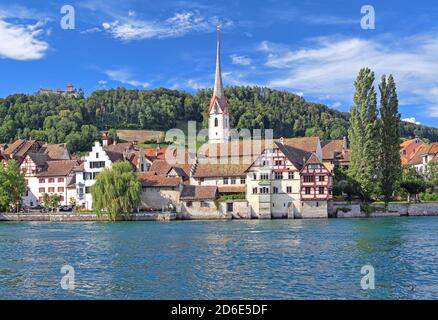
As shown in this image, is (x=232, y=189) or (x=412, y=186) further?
(x=412, y=186)

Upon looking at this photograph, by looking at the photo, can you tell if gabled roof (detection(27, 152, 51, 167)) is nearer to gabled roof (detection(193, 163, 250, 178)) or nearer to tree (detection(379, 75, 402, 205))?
gabled roof (detection(193, 163, 250, 178))

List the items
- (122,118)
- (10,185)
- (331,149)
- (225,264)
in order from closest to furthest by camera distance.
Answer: (225,264)
(10,185)
(331,149)
(122,118)

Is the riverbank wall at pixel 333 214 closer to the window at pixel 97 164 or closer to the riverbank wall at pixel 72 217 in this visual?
the riverbank wall at pixel 72 217

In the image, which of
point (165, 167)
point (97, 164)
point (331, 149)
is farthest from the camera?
point (331, 149)

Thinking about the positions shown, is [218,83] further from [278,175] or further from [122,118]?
[122,118]

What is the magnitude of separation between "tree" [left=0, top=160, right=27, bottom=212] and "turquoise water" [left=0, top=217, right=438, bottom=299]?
3183 cm

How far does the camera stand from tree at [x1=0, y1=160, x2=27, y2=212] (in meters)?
78.5

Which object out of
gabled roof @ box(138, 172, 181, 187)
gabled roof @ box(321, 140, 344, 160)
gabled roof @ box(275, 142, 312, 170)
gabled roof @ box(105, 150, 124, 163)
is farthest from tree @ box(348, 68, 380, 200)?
gabled roof @ box(105, 150, 124, 163)

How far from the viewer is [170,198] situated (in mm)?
76750

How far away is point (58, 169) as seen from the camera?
300 ft

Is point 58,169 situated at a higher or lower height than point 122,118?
lower

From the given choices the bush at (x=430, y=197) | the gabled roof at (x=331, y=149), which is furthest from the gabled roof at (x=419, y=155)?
the bush at (x=430, y=197)

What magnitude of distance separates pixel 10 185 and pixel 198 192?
1080 inches

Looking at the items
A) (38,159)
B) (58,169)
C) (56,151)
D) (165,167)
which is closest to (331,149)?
(165,167)
